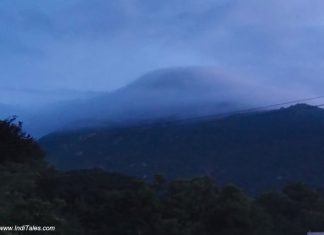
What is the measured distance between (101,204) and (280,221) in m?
14.4

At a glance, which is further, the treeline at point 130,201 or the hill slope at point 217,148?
the hill slope at point 217,148

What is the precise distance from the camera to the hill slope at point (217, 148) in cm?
6316

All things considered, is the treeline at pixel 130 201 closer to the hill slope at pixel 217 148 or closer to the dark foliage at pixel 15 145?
the dark foliage at pixel 15 145

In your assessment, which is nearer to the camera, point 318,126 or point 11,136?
point 11,136

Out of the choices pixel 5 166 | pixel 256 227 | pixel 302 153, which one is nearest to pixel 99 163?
pixel 302 153

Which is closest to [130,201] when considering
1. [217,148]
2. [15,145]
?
[15,145]

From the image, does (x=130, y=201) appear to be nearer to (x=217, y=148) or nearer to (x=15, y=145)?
(x=15, y=145)

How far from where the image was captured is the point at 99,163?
67.4 meters

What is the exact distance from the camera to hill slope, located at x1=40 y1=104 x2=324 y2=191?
207ft

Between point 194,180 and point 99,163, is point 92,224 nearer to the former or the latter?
point 194,180

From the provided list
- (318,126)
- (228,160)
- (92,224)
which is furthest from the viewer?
(318,126)

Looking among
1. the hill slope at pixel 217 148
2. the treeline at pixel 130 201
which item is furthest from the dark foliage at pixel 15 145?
the hill slope at pixel 217 148

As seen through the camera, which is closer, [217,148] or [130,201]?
[130,201]

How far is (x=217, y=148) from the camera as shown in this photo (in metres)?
68.5
